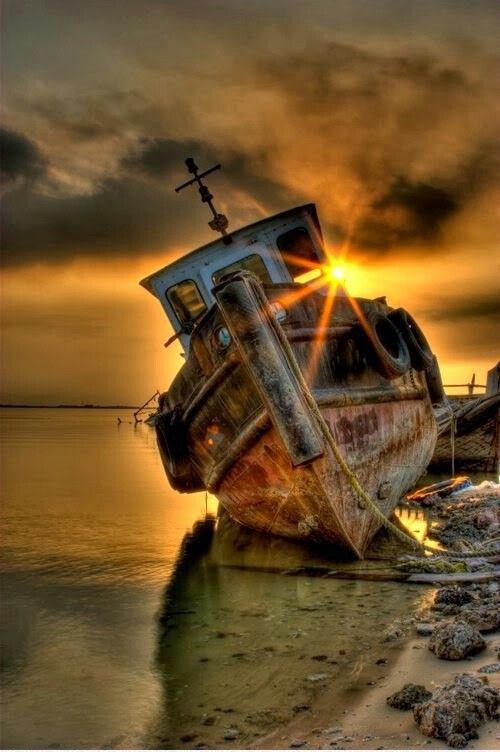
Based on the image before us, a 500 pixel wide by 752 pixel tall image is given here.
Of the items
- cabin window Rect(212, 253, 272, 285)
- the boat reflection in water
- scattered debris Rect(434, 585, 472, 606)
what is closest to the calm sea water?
the boat reflection in water

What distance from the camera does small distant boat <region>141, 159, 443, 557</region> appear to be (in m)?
6.36

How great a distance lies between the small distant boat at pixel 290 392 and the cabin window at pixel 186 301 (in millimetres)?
72

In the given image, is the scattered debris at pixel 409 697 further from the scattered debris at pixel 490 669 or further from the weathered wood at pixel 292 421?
the weathered wood at pixel 292 421

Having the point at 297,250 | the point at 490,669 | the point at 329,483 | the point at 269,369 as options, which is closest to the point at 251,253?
the point at 297,250

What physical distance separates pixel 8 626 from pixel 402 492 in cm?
540

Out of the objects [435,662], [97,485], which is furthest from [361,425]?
[97,485]

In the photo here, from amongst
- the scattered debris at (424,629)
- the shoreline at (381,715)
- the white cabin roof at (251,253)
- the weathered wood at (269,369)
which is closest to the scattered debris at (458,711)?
the shoreline at (381,715)

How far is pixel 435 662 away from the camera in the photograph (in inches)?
156

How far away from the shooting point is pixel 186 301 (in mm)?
9469

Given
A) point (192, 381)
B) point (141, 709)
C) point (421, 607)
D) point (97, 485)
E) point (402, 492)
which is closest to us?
point (141, 709)

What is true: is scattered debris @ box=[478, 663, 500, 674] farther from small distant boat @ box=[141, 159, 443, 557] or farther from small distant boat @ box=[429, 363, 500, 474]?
small distant boat @ box=[429, 363, 500, 474]

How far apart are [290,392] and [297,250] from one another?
3571 millimetres

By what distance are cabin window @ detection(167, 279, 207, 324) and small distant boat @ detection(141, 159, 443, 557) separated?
0.07m

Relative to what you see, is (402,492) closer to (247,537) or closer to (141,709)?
(247,537)
